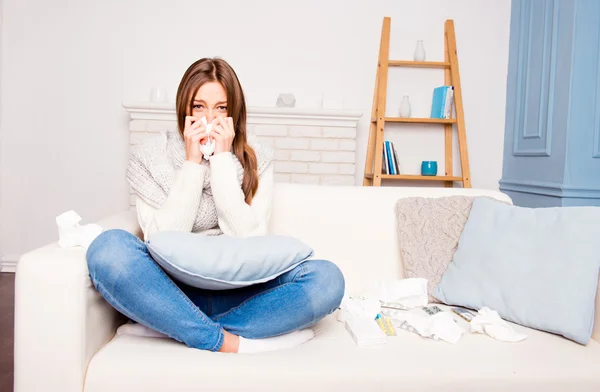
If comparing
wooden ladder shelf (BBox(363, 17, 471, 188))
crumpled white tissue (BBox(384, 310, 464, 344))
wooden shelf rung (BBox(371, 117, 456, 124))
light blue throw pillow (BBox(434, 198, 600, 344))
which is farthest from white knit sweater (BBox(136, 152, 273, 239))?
wooden shelf rung (BBox(371, 117, 456, 124))

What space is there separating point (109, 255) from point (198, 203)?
0.50 metres

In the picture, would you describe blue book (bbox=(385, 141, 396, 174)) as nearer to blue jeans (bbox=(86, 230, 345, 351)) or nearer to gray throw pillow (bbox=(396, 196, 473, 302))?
gray throw pillow (bbox=(396, 196, 473, 302))

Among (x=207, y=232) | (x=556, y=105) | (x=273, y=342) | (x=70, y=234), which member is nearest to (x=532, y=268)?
(x=273, y=342)

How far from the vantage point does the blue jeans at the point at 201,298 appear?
126 centimetres

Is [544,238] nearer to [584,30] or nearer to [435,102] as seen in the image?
[584,30]

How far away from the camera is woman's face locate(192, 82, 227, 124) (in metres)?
1.83

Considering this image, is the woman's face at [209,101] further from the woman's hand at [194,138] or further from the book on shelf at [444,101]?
the book on shelf at [444,101]

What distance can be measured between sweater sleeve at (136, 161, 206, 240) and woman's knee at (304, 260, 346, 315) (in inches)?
18.4

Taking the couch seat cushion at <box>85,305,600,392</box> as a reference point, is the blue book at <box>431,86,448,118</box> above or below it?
above

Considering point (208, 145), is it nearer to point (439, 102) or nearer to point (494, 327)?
point (494, 327)

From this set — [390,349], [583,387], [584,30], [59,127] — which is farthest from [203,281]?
[59,127]

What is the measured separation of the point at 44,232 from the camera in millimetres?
3725

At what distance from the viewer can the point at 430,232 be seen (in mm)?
1866

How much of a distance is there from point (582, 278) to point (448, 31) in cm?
253
